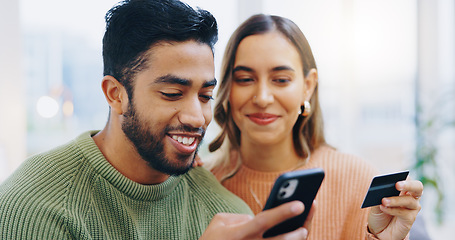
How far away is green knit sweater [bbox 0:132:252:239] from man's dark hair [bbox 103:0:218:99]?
0.24m

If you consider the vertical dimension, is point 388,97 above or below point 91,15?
below

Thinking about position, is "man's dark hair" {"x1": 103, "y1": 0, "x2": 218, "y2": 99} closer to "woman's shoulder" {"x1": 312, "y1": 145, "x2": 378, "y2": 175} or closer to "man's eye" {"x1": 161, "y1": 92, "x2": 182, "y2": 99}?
"man's eye" {"x1": 161, "y1": 92, "x2": 182, "y2": 99}

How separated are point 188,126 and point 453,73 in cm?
332

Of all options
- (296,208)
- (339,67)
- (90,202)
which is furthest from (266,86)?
(339,67)

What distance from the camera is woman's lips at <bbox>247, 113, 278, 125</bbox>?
153cm

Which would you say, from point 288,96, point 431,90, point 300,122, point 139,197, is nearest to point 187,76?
point 139,197

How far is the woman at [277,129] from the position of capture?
4.98ft

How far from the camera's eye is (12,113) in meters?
3.57

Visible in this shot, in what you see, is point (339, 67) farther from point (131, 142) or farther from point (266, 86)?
point (131, 142)

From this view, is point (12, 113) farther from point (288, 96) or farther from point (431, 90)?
point (431, 90)

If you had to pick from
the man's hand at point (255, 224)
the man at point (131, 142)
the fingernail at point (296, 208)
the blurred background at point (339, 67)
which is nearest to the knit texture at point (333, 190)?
the man at point (131, 142)

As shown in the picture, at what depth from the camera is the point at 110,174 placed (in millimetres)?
1194

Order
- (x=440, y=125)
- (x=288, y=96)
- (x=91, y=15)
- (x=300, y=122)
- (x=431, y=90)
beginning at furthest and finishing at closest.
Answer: (x=91, y=15) < (x=431, y=90) < (x=440, y=125) < (x=300, y=122) < (x=288, y=96)

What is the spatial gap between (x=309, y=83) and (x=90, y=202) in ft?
2.97
